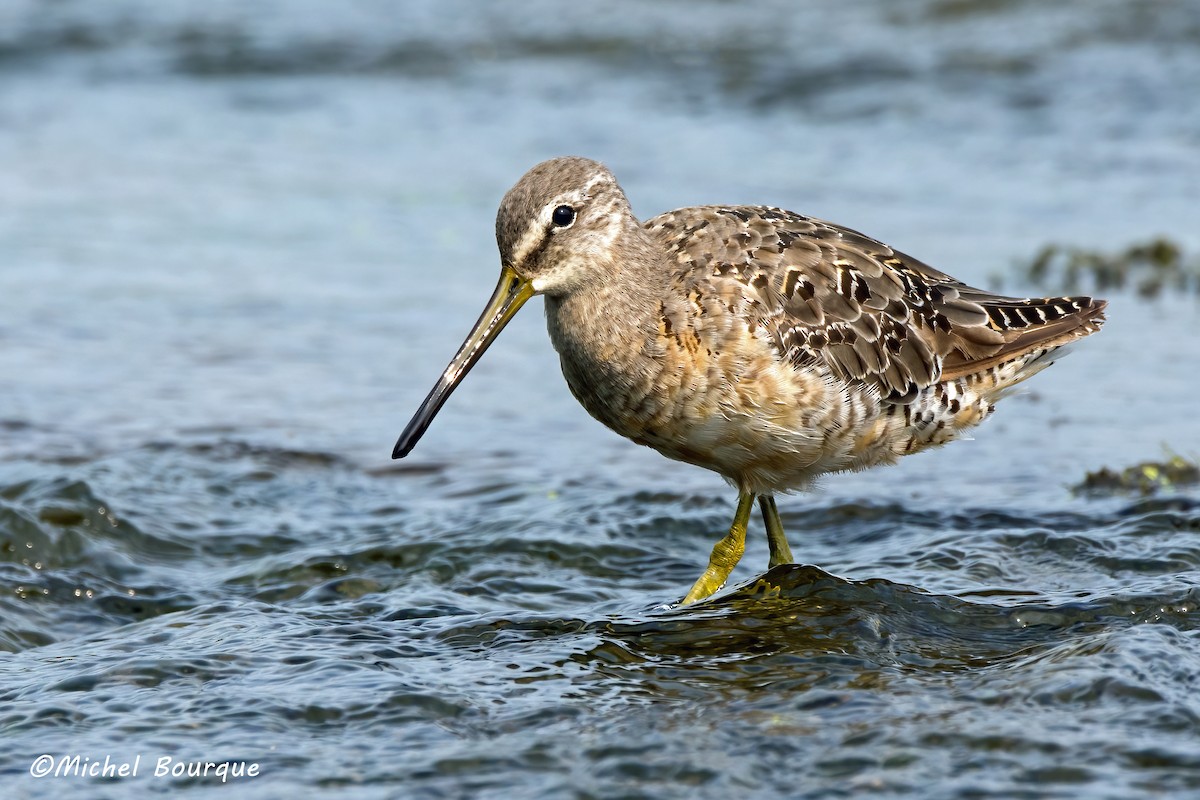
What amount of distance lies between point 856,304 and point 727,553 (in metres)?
1.02

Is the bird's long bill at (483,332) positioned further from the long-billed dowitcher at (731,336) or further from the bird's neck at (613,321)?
the bird's neck at (613,321)

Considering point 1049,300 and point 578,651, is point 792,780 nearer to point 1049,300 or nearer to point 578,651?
point 578,651

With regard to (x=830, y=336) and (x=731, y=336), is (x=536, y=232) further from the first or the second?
(x=830, y=336)

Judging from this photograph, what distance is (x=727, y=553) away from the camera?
19.3 ft

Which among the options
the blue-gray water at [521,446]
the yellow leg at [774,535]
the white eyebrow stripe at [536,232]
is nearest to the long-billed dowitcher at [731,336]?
the white eyebrow stripe at [536,232]

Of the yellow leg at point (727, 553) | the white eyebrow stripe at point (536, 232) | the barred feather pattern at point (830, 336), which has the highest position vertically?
the white eyebrow stripe at point (536, 232)

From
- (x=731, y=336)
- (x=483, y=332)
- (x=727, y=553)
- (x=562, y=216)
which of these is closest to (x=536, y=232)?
(x=562, y=216)

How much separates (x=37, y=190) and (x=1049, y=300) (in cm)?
817

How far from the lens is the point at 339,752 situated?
4.34 metres

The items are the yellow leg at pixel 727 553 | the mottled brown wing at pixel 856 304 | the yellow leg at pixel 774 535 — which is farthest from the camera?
the yellow leg at pixel 774 535

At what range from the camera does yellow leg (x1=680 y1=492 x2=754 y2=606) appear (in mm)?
5816

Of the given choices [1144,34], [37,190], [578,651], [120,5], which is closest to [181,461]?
[578,651]

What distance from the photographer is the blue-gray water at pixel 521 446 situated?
14.4ft

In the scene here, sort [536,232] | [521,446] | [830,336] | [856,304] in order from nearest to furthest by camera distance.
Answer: [536,232]
[830,336]
[856,304]
[521,446]
